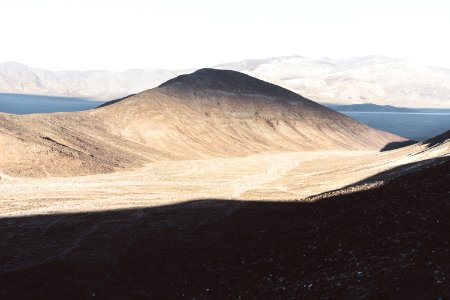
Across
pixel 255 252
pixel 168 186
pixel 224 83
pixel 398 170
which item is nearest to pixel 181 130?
pixel 224 83

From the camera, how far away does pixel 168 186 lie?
185 ft

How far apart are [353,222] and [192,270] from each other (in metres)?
8.21

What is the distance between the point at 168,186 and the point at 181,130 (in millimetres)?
49896

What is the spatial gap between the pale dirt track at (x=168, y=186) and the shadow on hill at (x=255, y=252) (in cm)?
748

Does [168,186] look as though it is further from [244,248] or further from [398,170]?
[244,248]

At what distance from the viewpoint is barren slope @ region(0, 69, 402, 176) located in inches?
2692

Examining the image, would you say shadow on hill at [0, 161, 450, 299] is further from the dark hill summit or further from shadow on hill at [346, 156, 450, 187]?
the dark hill summit

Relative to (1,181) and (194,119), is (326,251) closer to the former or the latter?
(1,181)

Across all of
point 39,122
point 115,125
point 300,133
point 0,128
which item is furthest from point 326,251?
point 300,133

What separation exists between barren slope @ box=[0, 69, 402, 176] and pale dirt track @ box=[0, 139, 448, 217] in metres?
6.26

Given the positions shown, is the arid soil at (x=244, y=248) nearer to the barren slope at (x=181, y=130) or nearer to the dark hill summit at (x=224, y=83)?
the barren slope at (x=181, y=130)

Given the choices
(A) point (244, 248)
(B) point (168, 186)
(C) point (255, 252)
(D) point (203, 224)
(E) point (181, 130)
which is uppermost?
(E) point (181, 130)

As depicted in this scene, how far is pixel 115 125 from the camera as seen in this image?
340 ft

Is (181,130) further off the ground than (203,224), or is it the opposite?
(181,130)
